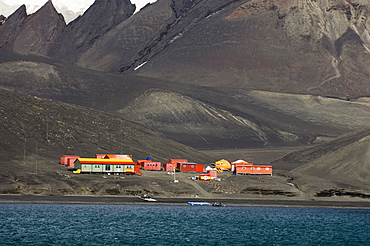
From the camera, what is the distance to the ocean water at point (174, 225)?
240 feet

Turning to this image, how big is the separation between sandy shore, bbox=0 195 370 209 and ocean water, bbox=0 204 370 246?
7.91 feet

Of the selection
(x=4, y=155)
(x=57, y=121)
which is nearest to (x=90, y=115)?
(x=57, y=121)

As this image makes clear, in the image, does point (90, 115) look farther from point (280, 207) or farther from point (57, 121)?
point (280, 207)

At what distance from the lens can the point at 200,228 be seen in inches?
3243

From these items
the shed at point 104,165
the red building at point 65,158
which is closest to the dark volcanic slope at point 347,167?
the shed at point 104,165

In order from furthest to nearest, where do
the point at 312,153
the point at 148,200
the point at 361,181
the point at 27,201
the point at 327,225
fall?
the point at 312,153, the point at 361,181, the point at 148,200, the point at 27,201, the point at 327,225

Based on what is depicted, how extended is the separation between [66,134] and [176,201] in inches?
1638

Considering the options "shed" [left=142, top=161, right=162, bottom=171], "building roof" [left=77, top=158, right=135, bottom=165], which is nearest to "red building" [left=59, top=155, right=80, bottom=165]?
"building roof" [left=77, top=158, right=135, bottom=165]

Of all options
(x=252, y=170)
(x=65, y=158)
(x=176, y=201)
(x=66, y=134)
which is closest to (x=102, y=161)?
(x=65, y=158)

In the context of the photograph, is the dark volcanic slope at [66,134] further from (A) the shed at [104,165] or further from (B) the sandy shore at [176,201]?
(B) the sandy shore at [176,201]

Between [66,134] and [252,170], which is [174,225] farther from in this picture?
[66,134]

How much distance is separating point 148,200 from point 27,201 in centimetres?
1657

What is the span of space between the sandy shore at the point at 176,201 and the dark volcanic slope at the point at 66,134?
2022cm

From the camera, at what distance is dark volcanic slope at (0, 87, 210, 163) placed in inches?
5161
